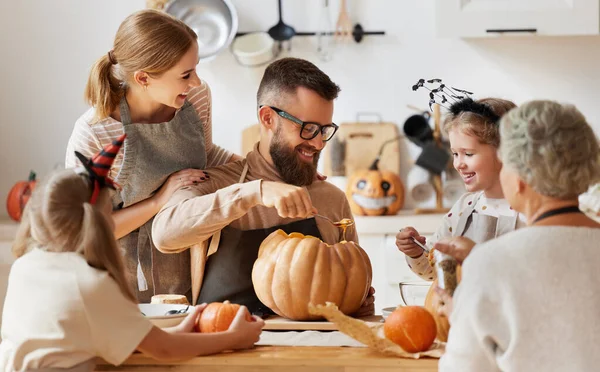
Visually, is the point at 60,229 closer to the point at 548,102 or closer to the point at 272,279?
the point at 272,279

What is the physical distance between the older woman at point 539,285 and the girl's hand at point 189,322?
565 mm

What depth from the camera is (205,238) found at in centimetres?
231

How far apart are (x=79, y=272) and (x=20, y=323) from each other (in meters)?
0.15

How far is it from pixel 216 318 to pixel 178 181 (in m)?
0.78

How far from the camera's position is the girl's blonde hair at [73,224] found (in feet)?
5.20

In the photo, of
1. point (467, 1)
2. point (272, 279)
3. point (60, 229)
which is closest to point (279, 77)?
point (272, 279)

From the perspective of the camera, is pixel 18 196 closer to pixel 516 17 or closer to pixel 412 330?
pixel 516 17

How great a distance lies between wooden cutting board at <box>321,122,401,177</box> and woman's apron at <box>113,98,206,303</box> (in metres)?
1.70

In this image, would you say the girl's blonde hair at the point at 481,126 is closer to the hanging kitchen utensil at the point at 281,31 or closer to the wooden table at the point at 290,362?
the wooden table at the point at 290,362

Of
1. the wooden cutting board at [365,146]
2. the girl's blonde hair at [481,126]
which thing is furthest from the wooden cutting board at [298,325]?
the wooden cutting board at [365,146]

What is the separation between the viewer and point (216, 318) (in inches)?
70.8

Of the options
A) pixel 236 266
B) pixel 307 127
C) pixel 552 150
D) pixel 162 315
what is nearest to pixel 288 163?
pixel 307 127

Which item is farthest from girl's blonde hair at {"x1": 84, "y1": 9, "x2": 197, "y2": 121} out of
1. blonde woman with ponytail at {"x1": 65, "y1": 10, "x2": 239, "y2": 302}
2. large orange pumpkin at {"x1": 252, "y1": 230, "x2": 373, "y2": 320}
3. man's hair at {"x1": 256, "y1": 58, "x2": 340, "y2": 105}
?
large orange pumpkin at {"x1": 252, "y1": 230, "x2": 373, "y2": 320}

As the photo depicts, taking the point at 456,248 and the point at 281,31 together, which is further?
the point at 281,31
